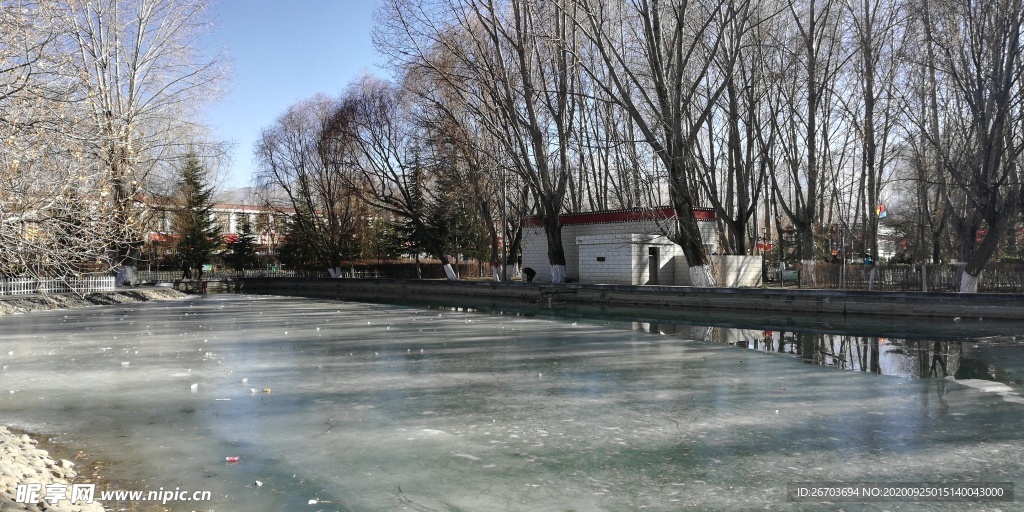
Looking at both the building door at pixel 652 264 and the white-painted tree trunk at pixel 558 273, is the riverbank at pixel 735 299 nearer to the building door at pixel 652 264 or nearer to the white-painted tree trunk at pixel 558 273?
the white-painted tree trunk at pixel 558 273

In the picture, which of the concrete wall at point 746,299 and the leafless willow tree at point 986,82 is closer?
the concrete wall at point 746,299

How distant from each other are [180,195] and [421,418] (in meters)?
46.4

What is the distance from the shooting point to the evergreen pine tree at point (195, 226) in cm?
4662

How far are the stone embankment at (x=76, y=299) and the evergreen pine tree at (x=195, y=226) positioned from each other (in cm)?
1564

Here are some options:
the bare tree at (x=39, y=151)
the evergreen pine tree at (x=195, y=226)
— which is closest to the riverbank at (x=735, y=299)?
the evergreen pine tree at (x=195, y=226)

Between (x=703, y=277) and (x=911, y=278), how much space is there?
860 centimetres

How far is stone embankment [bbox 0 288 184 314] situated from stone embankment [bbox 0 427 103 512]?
18.2 meters

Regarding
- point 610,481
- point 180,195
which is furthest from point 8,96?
point 180,195

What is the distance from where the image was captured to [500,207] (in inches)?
1398

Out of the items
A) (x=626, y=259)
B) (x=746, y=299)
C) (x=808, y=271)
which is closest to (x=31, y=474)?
(x=746, y=299)

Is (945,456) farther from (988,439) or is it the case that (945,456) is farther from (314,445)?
(314,445)

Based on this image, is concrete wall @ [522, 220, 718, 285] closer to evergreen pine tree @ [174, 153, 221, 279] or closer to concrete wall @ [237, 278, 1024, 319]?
concrete wall @ [237, 278, 1024, 319]

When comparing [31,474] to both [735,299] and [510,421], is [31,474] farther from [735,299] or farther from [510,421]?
[735,299]

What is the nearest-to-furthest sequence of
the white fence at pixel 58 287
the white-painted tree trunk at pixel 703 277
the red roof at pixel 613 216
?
1. the white-painted tree trunk at pixel 703 277
2. the white fence at pixel 58 287
3. the red roof at pixel 613 216
